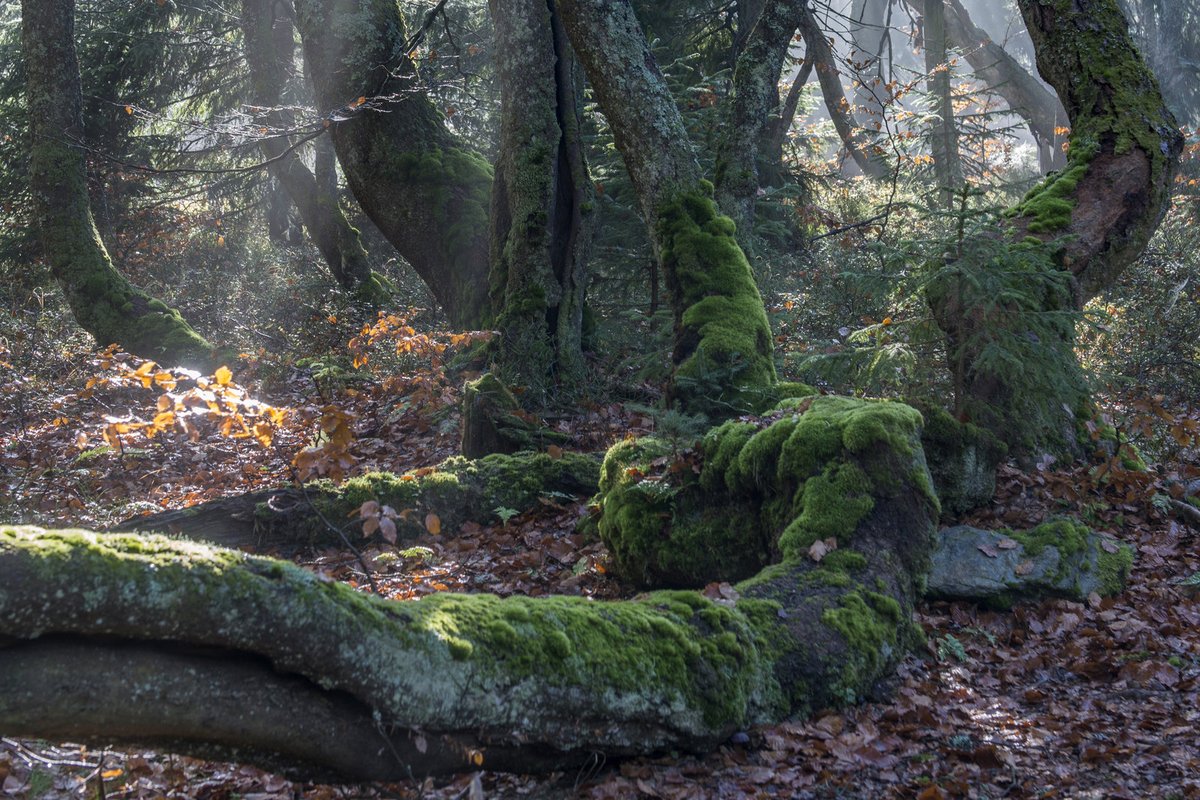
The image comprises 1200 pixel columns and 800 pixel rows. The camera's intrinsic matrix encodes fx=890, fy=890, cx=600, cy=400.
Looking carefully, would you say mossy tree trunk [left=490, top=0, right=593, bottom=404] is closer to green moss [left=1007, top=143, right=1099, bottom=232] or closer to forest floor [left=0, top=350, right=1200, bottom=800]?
forest floor [left=0, top=350, right=1200, bottom=800]

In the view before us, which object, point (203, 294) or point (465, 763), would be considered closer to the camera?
point (465, 763)

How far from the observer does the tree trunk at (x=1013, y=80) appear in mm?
25703

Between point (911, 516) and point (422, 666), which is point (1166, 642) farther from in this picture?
point (422, 666)

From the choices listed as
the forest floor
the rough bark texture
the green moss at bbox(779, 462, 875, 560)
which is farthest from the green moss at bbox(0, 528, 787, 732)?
the rough bark texture

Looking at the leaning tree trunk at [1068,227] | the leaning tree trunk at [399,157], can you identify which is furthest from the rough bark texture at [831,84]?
the leaning tree trunk at [399,157]

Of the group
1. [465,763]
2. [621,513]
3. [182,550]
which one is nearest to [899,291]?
[621,513]

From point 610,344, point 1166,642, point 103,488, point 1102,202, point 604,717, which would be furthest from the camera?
point 610,344

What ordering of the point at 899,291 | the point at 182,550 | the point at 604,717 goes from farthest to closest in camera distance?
Result: the point at 899,291 < the point at 604,717 < the point at 182,550

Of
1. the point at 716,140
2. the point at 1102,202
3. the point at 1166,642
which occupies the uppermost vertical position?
the point at 716,140

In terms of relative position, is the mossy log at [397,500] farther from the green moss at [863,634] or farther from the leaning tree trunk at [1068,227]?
the leaning tree trunk at [1068,227]

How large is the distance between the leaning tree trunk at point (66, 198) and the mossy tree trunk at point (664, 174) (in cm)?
723

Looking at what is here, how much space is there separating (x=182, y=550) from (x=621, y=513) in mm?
3634

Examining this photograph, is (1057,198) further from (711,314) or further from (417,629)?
(417,629)

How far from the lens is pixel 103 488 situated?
872 centimetres
